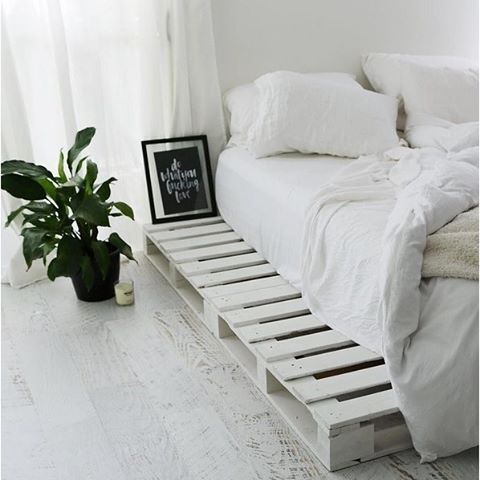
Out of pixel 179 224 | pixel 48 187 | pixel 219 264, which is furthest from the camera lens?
pixel 179 224

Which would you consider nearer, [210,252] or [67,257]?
[67,257]

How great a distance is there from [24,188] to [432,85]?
1.79 metres

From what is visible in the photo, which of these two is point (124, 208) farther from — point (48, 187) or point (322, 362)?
point (322, 362)

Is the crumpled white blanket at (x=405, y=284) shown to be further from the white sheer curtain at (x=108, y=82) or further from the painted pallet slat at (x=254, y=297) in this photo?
the white sheer curtain at (x=108, y=82)

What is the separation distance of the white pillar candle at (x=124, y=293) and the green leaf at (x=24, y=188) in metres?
0.45

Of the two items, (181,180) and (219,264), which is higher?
(181,180)

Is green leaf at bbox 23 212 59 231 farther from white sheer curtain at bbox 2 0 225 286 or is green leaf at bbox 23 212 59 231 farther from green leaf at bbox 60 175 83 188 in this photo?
white sheer curtain at bbox 2 0 225 286

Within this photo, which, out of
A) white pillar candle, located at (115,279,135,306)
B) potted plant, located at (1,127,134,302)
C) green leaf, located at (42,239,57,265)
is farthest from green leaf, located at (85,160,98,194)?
white pillar candle, located at (115,279,135,306)

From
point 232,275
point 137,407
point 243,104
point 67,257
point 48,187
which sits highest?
point 243,104

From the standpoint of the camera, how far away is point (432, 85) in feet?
11.6

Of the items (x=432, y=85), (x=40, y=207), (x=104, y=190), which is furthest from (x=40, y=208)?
(x=432, y=85)

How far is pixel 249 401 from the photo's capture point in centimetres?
240

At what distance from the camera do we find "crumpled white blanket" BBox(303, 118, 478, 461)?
1976 mm

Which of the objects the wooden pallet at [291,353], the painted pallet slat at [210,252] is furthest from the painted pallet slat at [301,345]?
the painted pallet slat at [210,252]
